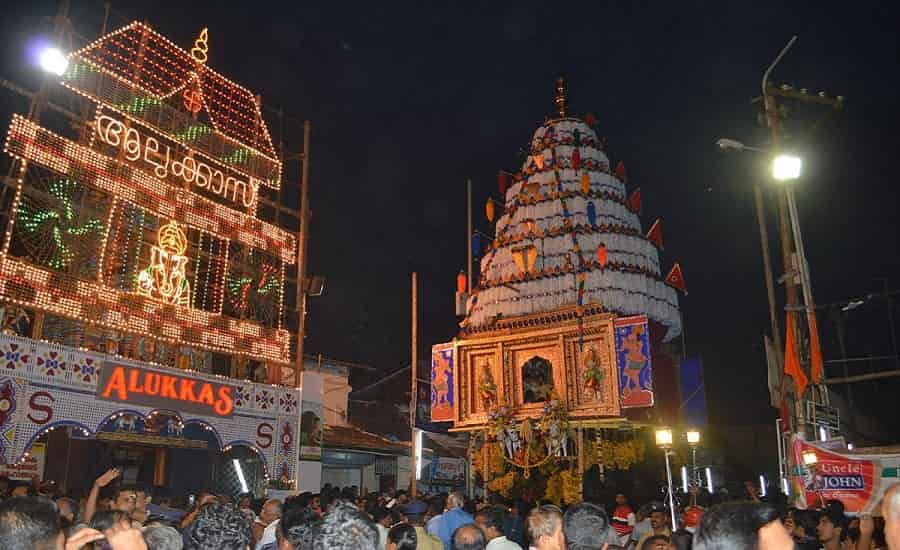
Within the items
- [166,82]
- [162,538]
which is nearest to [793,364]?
[162,538]

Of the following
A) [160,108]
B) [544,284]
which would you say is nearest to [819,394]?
[544,284]

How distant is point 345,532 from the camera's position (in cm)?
385

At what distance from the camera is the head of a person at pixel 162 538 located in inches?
186

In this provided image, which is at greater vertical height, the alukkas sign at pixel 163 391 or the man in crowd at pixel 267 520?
the alukkas sign at pixel 163 391

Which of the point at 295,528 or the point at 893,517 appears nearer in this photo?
the point at 893,517

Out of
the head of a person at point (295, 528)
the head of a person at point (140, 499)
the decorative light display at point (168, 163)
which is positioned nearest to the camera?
the head of a person at point (295, 528)

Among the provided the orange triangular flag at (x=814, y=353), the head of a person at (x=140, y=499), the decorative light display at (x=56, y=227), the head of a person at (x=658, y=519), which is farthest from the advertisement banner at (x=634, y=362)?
the head of a person at (x=140, y=499)

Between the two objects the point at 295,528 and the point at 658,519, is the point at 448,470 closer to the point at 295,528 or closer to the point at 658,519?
the point at 658,519

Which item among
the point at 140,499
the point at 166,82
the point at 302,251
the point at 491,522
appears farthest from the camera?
the point at 302,251

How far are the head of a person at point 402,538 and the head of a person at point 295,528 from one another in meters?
0.86

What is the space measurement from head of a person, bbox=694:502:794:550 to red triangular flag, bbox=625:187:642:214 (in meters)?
25.8

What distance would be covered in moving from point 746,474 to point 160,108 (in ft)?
94.5

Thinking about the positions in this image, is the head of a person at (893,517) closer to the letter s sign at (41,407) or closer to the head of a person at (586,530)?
the head of a person at (586,530)

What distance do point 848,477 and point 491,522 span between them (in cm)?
762
